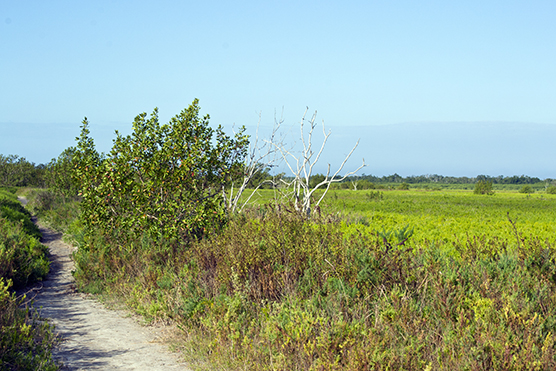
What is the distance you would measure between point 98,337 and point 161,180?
12.4ft

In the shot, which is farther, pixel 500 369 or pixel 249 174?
pixel 249 174

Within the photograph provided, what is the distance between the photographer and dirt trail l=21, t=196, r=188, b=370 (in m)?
4.96

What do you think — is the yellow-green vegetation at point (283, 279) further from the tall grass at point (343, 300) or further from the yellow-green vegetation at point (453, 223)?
the yellow-green vegetation at point (453, 223)

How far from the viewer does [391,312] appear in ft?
15.0

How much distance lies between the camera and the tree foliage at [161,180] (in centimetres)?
899

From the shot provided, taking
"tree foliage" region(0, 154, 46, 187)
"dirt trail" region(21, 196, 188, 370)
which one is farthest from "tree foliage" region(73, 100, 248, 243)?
"tree foliage" region(0, 154, 46, 187)

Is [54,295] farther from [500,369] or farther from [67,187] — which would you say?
[67,187]

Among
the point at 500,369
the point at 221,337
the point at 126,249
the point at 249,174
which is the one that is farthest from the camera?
the point at 249,174

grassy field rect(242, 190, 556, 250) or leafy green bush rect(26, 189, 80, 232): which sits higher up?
leafy green bush rect(26, 189, 80, 232)

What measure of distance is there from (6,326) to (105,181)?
4.69 meters

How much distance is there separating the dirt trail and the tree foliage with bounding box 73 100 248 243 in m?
1.83

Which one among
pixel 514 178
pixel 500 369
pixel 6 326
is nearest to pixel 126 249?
pixel 6 326

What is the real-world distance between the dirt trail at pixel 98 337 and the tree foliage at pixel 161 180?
5.99 feet

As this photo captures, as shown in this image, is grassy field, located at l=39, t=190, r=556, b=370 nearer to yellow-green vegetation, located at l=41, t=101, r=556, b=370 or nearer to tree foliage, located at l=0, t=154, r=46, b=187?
yellow-green vegetation, located at l=41, t=101, r=556, b=370
